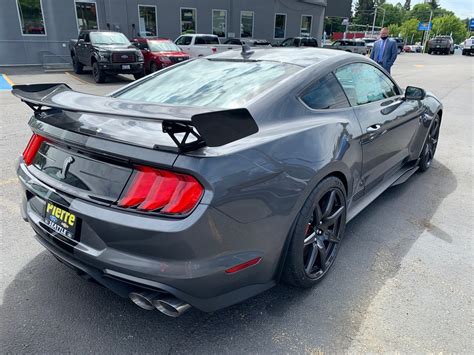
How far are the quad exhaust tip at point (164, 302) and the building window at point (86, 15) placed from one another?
20.1 meters

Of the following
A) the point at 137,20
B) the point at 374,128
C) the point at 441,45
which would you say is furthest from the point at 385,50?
the point at 441,45

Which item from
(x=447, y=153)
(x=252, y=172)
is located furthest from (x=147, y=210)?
(x=447, y=153)

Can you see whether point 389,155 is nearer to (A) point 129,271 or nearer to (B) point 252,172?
(B) point 252,172

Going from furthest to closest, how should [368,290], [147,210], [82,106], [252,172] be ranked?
[368,290], [82,106], [252,172], [147,210]

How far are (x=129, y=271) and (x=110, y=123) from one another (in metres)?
0.78

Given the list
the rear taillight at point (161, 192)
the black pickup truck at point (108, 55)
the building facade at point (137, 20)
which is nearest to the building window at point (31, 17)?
the building facade at point (137, 20)

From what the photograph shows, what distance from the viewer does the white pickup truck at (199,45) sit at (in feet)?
57.1

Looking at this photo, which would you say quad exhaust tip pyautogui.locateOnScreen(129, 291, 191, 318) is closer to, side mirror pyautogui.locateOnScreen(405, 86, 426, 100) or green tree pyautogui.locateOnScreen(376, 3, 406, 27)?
side mirror pyautogui.locateOnScreen(405, 86, 426, 100)

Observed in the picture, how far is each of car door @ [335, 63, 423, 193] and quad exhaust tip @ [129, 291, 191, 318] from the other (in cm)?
187

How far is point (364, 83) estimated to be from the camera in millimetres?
3297

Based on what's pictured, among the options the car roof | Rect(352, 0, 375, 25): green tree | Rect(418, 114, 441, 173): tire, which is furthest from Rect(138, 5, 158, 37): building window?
Rect(352, 0, 375, 25): green tree

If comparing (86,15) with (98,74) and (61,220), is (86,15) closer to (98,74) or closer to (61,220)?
(98,74)

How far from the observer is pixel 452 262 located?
3.00 m

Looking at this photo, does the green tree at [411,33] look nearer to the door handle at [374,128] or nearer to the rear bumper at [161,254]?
the door handle at [374,128]
